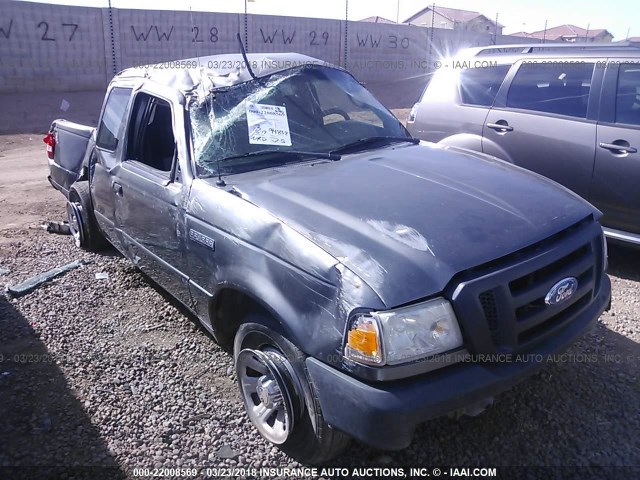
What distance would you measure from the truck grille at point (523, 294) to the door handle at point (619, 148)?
7.34ft

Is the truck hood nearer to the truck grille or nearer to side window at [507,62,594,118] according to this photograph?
the truck grille

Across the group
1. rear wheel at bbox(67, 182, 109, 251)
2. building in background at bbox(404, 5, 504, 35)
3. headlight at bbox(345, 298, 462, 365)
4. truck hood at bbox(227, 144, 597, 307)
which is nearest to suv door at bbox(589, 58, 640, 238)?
Answer: truck hood at bbox(227, 144, 597, 307)

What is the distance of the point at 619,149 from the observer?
4539mm

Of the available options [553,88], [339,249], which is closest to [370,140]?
[339,249]

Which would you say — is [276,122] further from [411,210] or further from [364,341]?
[364,341]

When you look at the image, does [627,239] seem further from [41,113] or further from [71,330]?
[41,113]

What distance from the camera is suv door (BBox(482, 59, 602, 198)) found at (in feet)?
15.8

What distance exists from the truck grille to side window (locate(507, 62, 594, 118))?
2741mm

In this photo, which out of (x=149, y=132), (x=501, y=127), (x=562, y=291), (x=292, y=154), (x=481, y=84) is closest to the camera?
(x=562, y=291)

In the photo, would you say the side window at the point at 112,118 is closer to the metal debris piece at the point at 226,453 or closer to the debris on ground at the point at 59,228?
the debris on ground at the point at 59,228

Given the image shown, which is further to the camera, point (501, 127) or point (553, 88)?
point (501, 127)

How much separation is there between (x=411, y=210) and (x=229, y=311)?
3.97 ft

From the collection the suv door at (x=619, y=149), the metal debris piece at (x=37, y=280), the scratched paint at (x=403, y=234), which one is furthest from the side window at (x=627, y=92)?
the metal debris piece at (x=37, y=280)

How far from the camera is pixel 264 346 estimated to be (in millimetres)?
2723
